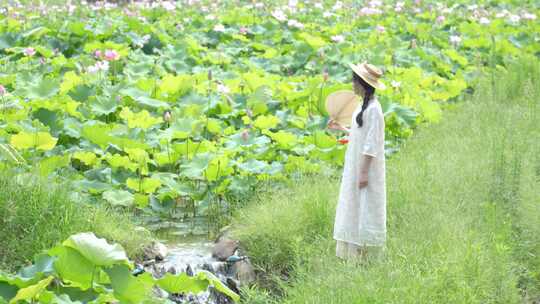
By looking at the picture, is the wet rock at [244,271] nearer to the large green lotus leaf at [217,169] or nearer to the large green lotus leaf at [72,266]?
the large green lotus leaf at [217,169]

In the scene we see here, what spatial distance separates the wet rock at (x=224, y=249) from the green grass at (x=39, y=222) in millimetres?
385

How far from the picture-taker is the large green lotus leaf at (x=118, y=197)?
232 inches

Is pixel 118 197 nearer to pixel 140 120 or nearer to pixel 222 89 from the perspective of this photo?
pixel 140 120

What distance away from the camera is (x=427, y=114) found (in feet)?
25.9

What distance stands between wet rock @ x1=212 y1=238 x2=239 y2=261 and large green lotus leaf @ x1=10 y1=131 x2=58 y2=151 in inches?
47.2

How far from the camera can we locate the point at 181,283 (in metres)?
4.40

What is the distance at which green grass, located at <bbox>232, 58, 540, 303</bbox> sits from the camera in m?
4.65

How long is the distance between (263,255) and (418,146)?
1988 millimetres

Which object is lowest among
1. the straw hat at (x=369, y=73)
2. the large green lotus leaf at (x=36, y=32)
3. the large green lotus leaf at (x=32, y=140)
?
the large green lotus leaf at (x=36, y=32)

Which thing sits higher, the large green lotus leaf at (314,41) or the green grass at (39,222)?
the green grass at (39,222)

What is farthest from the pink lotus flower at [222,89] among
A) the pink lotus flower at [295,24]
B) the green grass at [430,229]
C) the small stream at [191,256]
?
the pink lotus flower at [295,24]

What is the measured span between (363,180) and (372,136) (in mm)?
228

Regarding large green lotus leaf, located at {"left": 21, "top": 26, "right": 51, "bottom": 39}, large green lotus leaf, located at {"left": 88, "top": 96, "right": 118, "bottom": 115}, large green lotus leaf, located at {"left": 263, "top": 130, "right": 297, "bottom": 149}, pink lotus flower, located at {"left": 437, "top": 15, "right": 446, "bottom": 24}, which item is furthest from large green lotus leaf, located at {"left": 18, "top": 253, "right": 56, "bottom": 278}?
pink lotus flower, located at {"left": 437, "top": 15, "right": 446, "bottom": 24}

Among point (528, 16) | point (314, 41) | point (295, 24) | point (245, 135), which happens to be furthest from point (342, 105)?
point (528, 16)
